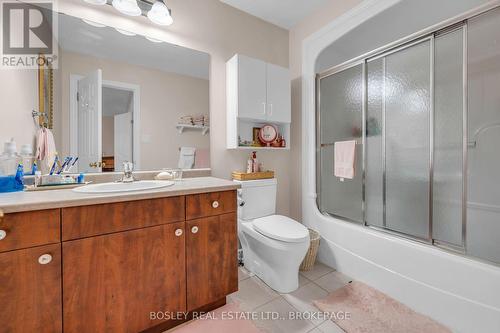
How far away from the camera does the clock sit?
2.17m

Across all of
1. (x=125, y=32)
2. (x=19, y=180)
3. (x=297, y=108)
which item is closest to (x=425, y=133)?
(x=297, y=108)

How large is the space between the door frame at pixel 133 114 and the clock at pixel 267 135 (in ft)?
3.63

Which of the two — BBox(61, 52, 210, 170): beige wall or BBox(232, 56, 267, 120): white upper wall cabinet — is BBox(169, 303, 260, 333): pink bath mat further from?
BBox(232, 56, 267, 120): white upper wall cabinet

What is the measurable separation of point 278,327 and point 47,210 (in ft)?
4.49

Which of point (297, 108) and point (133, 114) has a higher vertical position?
point (297, 108)

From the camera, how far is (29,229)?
0.87 metres

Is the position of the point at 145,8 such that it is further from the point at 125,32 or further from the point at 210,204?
the point at 210,204

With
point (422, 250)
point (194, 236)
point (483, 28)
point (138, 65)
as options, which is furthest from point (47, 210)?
point (483, 28)

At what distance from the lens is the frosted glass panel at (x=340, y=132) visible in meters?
2.07

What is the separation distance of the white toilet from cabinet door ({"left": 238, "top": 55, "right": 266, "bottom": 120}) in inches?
25.1

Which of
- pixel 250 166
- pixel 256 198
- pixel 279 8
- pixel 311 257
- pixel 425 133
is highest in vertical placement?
pixel 279 8

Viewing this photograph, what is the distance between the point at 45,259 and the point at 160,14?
1661mm

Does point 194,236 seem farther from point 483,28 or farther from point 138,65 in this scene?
point 483,28

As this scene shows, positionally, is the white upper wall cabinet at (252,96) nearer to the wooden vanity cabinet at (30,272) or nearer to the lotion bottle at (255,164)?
the lotion bottle at (255,164)
